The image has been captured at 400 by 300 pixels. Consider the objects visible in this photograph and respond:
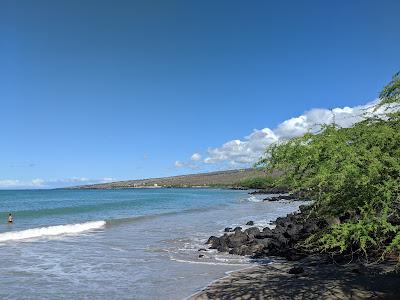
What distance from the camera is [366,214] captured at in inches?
314

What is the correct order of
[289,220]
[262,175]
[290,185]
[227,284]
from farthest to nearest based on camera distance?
[289,220] < [227,284] < [262,175] < [290,185]

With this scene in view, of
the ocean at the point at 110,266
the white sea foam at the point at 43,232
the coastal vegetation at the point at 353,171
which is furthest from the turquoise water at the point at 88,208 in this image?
the coastal vegetation at the point at 353,171

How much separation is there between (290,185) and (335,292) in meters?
3.81

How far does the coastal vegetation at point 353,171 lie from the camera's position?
26.1 ft

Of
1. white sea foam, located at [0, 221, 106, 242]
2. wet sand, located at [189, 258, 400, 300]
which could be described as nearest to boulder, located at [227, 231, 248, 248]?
wet sand, located at [189, 258, 400, 300]

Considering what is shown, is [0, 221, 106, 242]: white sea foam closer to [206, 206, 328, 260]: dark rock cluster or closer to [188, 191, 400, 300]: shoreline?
[206, 206, 328, 260]: dark rock cluster

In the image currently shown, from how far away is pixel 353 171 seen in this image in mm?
8102

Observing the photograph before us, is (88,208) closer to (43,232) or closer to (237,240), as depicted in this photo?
(43,232)

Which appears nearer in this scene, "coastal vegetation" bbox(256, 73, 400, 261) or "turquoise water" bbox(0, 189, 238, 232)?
"coastal vegetation" bbox(256, 73, 400, 261)

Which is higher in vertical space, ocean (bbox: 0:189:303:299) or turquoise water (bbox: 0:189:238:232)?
turquoise water (bbox: 0:189:238:232)

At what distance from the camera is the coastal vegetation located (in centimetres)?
795

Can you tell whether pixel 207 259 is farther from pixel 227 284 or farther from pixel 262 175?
pixel 262 175

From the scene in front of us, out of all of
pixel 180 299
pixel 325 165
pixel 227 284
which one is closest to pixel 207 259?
pixel 227 284

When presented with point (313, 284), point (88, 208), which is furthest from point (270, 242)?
point (88, 208)
